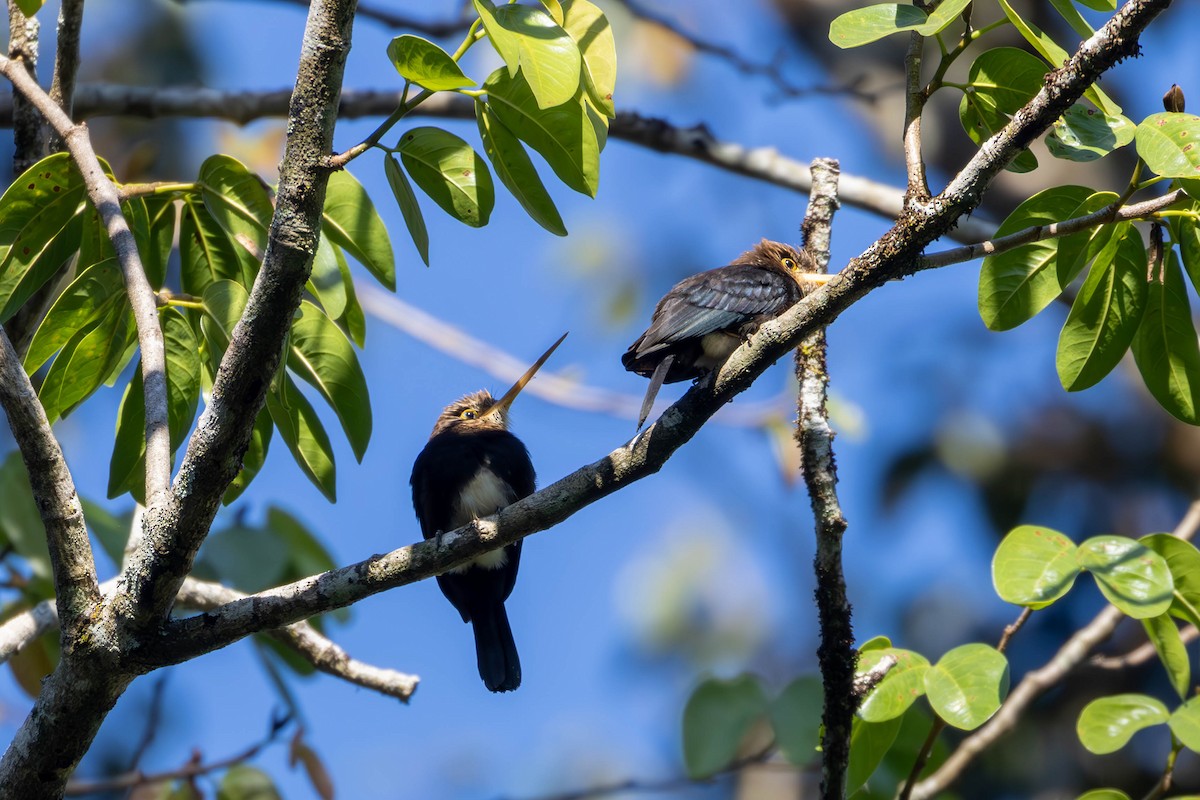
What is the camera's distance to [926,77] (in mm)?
8680

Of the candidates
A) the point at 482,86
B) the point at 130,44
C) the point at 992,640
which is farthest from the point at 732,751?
the point at 130,44

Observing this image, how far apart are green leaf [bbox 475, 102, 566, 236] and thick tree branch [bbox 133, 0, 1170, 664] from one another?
0.56 m

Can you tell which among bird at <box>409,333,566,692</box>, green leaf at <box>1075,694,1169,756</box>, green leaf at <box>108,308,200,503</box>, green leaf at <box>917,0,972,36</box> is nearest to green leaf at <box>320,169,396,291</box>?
green leaf at <box>108,308,200,503</box>

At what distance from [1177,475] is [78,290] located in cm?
799

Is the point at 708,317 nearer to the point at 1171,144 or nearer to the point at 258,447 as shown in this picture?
the point at 258,447

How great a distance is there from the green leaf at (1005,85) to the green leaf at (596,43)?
3.04 ft

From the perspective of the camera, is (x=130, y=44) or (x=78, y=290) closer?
(x=78, y=290)

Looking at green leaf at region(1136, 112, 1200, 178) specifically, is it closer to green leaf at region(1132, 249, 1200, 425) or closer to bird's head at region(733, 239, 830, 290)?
green leaf at region(1132, 249, 1200, 425)

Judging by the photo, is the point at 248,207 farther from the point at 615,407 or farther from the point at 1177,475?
the point at 1177,475

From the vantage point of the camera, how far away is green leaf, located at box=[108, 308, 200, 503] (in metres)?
3.10

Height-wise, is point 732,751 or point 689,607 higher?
point 689,607

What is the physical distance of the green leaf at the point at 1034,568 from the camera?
10.0 feet

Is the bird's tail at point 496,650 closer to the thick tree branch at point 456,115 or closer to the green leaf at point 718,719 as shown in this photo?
the green leaf at point 718,719

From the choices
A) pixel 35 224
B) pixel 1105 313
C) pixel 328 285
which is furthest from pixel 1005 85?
pixel 35 224
